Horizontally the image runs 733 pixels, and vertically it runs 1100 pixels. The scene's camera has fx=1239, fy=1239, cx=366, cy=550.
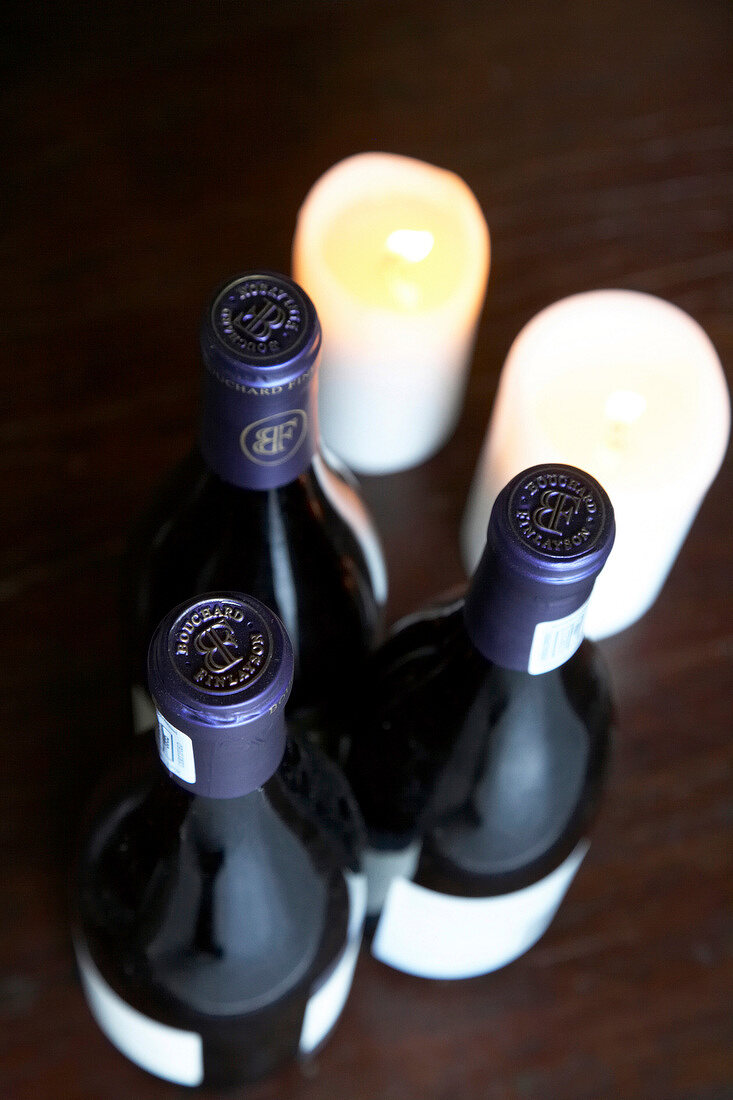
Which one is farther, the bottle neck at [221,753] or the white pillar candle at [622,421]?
the white pillar candle at [622,421]

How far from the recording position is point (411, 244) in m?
0.45

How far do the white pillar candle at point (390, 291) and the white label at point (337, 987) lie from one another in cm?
17

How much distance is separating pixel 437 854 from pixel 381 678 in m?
0.06

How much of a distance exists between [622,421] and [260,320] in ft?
0.58

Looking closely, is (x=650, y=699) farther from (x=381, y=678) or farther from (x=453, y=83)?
(x=453, y=83)

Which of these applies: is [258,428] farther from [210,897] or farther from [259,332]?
[210,897]

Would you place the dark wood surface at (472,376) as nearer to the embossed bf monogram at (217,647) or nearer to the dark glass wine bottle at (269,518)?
the dark glass wine bottle at (269,518)

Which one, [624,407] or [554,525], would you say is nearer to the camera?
[554,525]

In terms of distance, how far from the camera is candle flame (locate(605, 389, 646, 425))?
44 cm

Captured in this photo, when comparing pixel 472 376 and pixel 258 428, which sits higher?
pixel 258 428

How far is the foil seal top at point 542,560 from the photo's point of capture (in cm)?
28

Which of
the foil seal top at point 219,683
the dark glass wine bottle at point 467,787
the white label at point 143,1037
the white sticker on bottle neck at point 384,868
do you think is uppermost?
the foil seal top at point 219,683

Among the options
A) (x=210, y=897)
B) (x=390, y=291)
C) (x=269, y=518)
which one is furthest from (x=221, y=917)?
(x=390, y=291)

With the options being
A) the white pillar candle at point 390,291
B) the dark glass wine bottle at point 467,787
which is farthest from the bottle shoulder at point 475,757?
the white pillar candle at point 390,291
